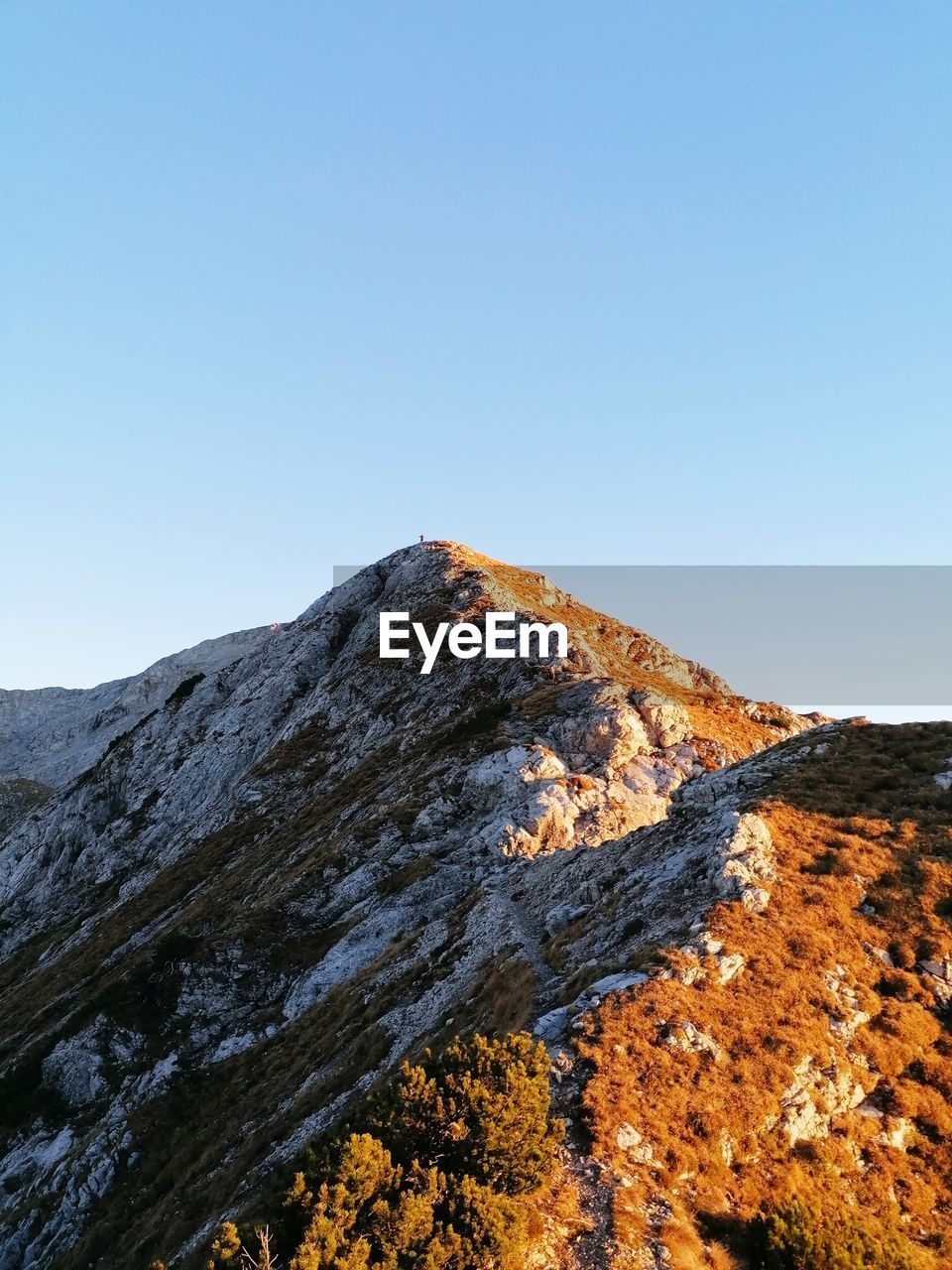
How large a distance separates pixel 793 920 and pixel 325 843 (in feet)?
122

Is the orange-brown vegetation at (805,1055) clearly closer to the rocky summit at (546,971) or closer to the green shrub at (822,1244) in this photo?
the rocky summit at (546,971)

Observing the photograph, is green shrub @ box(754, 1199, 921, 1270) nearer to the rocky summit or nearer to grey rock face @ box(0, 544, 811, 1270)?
the rocky summit

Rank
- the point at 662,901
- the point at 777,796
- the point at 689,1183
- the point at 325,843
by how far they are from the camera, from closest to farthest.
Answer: the point at 689,1183 → the point at 662,901 → the point at 777,796 → the point at 325,843

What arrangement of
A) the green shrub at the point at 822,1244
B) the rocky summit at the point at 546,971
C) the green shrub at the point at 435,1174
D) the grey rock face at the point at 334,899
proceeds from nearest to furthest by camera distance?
the green shrub at the point at 435,1174 → the green shrub at the point at 822,1244 → the rocky summit at the point at 546,971 → the grey rock face at the point at 334,899

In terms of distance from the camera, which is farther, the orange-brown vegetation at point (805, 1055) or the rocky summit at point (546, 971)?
the rocky summit at point (546, 971)

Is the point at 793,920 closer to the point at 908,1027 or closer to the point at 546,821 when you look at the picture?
the point at 908,1027

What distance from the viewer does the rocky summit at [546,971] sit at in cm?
1938

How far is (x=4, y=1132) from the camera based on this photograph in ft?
141

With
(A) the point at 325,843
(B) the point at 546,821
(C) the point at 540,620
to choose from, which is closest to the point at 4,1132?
(A) the point at 325,843

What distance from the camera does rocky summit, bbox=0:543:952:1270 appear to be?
1938cm

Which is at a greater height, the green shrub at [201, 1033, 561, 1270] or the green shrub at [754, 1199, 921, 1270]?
the green shrub at [201, 1033, 561, 1270]

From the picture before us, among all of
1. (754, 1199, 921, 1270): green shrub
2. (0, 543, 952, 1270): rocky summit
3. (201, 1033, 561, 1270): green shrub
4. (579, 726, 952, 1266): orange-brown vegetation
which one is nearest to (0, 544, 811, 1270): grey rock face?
(0, 543, 952, 1270): rocky summit

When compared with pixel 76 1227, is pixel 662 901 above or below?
above

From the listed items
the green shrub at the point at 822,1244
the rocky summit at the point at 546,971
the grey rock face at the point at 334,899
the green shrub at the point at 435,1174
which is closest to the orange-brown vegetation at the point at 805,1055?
the rocky summit at the point at 546,971
